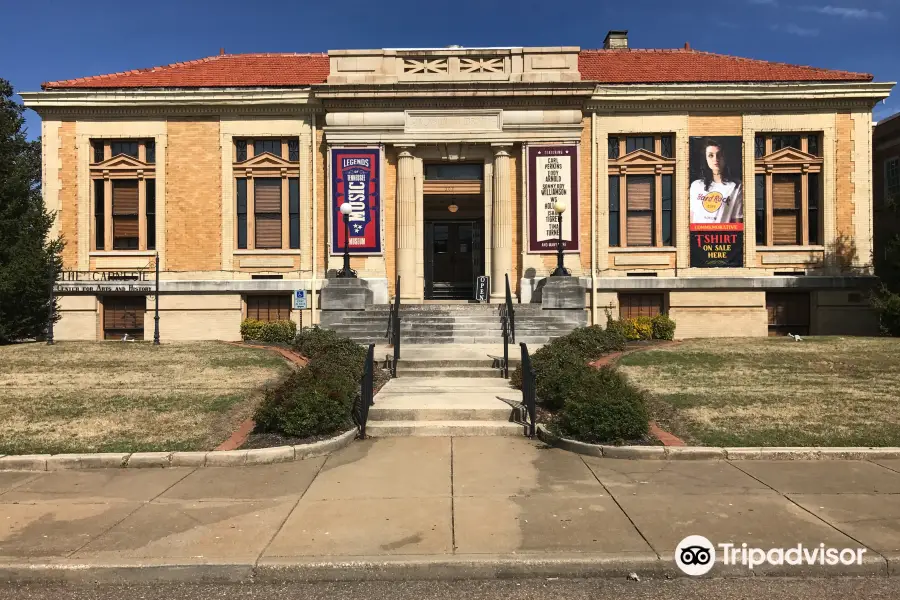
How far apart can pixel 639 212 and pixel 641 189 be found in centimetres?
77

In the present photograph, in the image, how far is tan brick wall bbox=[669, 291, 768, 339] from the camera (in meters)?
19.3

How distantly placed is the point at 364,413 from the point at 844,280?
17.4 meters

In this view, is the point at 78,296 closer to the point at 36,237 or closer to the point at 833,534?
the point at 36,237

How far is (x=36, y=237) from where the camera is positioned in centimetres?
1797

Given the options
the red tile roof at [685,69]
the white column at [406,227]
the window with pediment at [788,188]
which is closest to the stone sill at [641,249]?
the window with pediment at [788,188]

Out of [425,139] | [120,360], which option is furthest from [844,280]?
[120,360]

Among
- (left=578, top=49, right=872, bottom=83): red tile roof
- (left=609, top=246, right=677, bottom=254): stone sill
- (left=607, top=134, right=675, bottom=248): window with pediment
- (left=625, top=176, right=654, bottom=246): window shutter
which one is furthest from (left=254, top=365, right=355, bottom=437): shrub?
(left=578, top=49, right=872, bottom=83): red tile roof

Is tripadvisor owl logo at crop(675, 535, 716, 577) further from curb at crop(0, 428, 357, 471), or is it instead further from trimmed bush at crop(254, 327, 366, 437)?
trimmed bush at crop(254, 327, 366, 437)

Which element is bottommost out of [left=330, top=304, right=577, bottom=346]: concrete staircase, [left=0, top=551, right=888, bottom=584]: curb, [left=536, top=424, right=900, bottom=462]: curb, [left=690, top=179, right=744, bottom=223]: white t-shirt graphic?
[left=0, top=551, right=888, bottom=584]: curb

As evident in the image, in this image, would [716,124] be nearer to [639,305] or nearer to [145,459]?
[639,305]

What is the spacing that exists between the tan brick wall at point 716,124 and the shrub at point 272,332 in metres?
14.3

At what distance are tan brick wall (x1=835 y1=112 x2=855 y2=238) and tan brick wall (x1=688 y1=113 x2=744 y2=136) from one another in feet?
10.6

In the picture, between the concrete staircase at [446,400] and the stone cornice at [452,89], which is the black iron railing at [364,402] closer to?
the concrete staircase at [446,400]

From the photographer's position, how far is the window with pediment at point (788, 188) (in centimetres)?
1961
